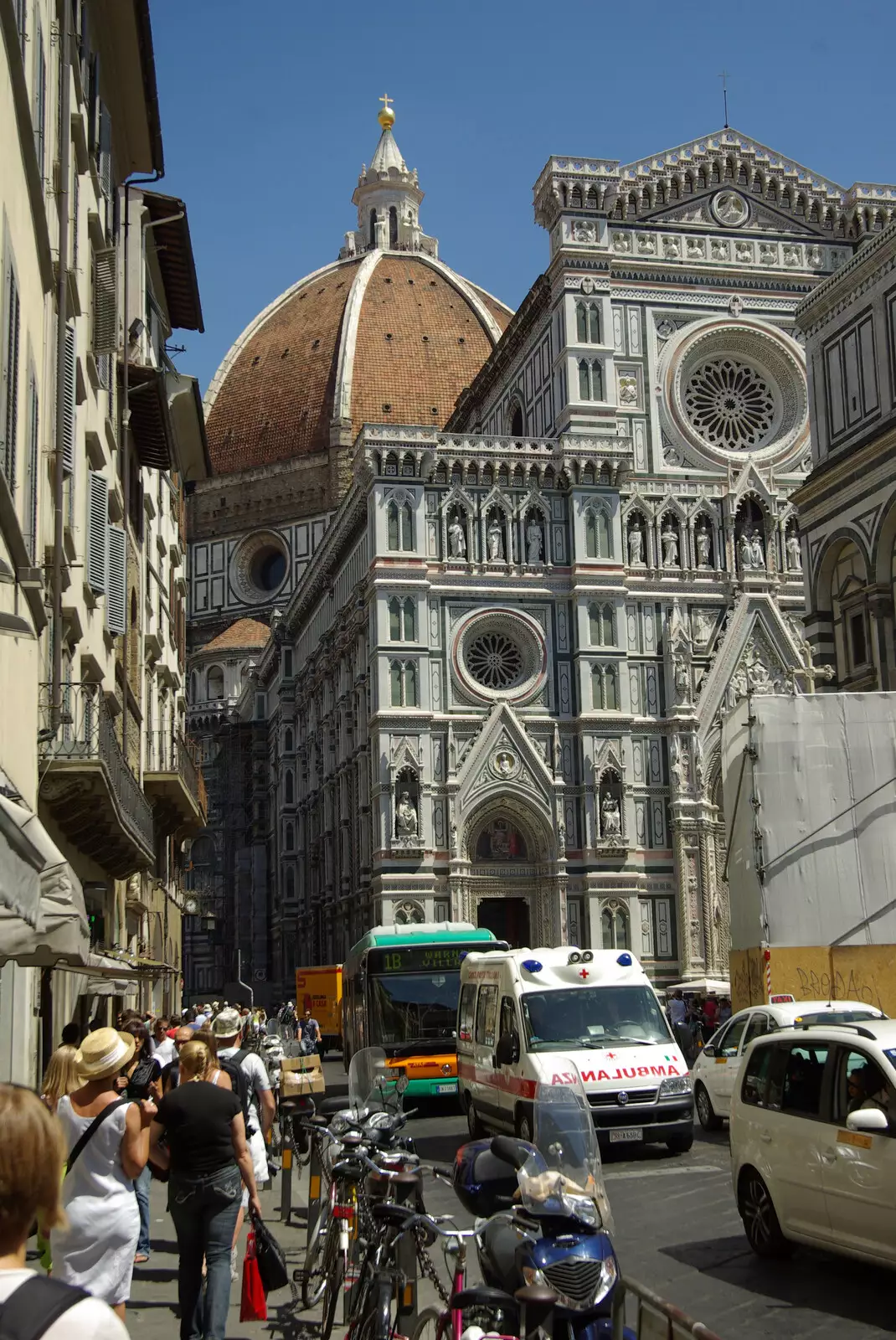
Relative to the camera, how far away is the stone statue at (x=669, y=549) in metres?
53.3

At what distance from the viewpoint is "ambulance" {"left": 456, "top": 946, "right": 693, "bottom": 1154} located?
16.4m

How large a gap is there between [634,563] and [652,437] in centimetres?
454

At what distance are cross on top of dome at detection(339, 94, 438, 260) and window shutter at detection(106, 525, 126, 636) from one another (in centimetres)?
8768

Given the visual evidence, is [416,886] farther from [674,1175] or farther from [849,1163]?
[849,1163]

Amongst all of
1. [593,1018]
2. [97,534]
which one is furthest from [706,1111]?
[97,534]

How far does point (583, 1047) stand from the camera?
17109 mm

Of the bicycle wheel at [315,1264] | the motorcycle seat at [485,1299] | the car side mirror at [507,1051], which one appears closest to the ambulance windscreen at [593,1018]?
the car side mirror at [507,1051]

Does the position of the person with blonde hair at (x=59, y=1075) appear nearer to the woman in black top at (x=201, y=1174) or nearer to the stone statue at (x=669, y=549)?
the woman in black top at (x=201, y=1174)

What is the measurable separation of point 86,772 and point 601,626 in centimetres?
3549

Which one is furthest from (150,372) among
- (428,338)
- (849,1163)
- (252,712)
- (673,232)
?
(428,338)

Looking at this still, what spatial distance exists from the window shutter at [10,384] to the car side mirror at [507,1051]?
25.3 ft

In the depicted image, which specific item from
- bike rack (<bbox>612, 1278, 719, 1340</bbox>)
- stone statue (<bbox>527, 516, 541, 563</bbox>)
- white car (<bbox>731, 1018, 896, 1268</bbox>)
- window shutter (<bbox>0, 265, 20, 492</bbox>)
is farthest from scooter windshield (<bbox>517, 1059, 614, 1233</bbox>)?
stone statue (<bbox>527, 516, 541, 563</bbox>)

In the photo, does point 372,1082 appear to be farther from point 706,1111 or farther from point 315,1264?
point 706,1111

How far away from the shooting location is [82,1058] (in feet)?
25.0
